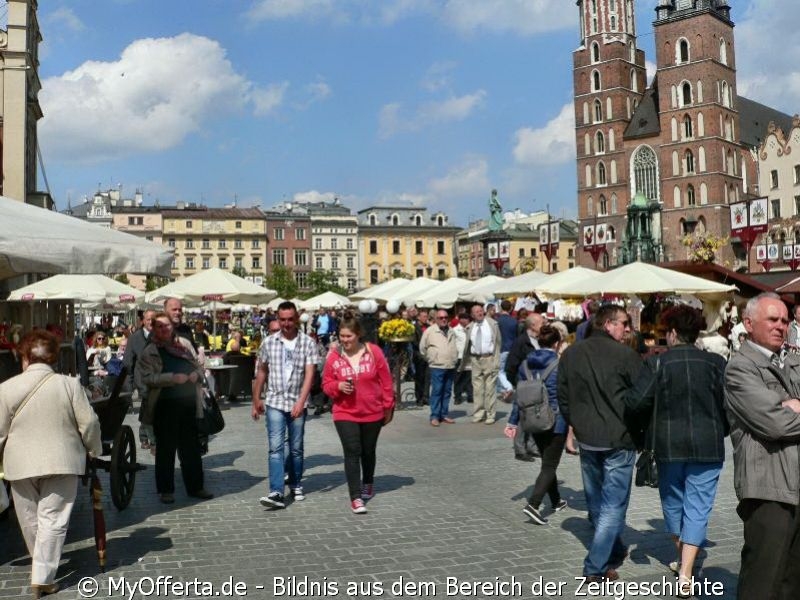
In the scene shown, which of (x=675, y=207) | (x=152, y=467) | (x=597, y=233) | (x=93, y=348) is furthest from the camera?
(x=675, y=207)

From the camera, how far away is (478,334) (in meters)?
12.7

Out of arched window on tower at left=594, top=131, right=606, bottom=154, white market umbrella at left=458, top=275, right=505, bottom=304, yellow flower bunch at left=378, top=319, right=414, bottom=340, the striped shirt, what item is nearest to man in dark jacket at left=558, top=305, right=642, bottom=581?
the striped shirt

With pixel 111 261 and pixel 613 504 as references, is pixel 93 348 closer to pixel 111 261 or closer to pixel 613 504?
pixel 111 261

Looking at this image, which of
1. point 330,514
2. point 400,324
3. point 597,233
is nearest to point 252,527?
point 330,514

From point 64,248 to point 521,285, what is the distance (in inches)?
572

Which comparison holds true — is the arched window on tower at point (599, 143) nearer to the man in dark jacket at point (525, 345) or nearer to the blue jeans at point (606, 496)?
the man in dark jacket at point (525, 345)

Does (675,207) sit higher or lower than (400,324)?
higher

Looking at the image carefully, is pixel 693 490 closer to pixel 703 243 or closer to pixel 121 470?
pixel 121 470

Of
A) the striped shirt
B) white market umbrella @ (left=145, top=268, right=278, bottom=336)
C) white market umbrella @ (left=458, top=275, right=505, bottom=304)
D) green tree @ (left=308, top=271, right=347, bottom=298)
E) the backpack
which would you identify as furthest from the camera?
green tree @ (left=308, top=271, right=347, bottom=298)

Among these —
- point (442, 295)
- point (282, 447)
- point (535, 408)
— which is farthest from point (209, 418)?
point (442, 295)

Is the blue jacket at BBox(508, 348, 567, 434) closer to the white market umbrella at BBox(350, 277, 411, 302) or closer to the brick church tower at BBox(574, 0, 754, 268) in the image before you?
the white market umbrella at BBox(350, 277, 411, 302)

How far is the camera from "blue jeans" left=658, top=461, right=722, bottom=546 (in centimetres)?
495

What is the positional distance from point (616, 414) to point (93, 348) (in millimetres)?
13802

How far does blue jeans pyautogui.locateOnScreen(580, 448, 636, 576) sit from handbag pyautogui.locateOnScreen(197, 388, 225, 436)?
3672mm
